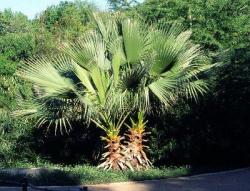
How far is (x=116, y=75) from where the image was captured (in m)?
12.3

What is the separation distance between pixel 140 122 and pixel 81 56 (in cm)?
209

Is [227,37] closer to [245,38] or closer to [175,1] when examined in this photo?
[245,38]

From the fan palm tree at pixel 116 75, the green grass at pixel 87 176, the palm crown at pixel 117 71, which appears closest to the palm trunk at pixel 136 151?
the fan palm tree at pixel 116 75

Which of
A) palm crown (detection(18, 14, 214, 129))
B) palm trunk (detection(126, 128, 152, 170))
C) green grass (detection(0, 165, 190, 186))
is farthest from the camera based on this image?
palm trunk (detection(126, 128, 152, 170))

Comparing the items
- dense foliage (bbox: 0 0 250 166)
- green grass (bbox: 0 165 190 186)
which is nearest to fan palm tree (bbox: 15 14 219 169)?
green grass (bbox: 0 165 190 186)

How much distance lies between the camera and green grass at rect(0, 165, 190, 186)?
10992mm

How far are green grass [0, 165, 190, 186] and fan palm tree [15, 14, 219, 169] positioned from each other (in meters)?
0.80

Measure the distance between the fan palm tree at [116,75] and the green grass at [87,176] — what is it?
80cm

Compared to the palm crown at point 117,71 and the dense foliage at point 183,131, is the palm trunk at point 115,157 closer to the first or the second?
the palm crown at point 117,71

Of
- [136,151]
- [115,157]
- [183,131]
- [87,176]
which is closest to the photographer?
[87,176]

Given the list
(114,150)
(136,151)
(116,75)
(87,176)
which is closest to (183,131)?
(136,151)

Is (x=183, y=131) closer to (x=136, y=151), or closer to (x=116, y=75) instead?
(x=136, y=151)

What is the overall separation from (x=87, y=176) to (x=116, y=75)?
92.6 inches

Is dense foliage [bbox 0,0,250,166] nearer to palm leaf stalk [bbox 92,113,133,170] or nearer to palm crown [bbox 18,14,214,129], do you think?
palm crown [bbox 18,14,214,129]
